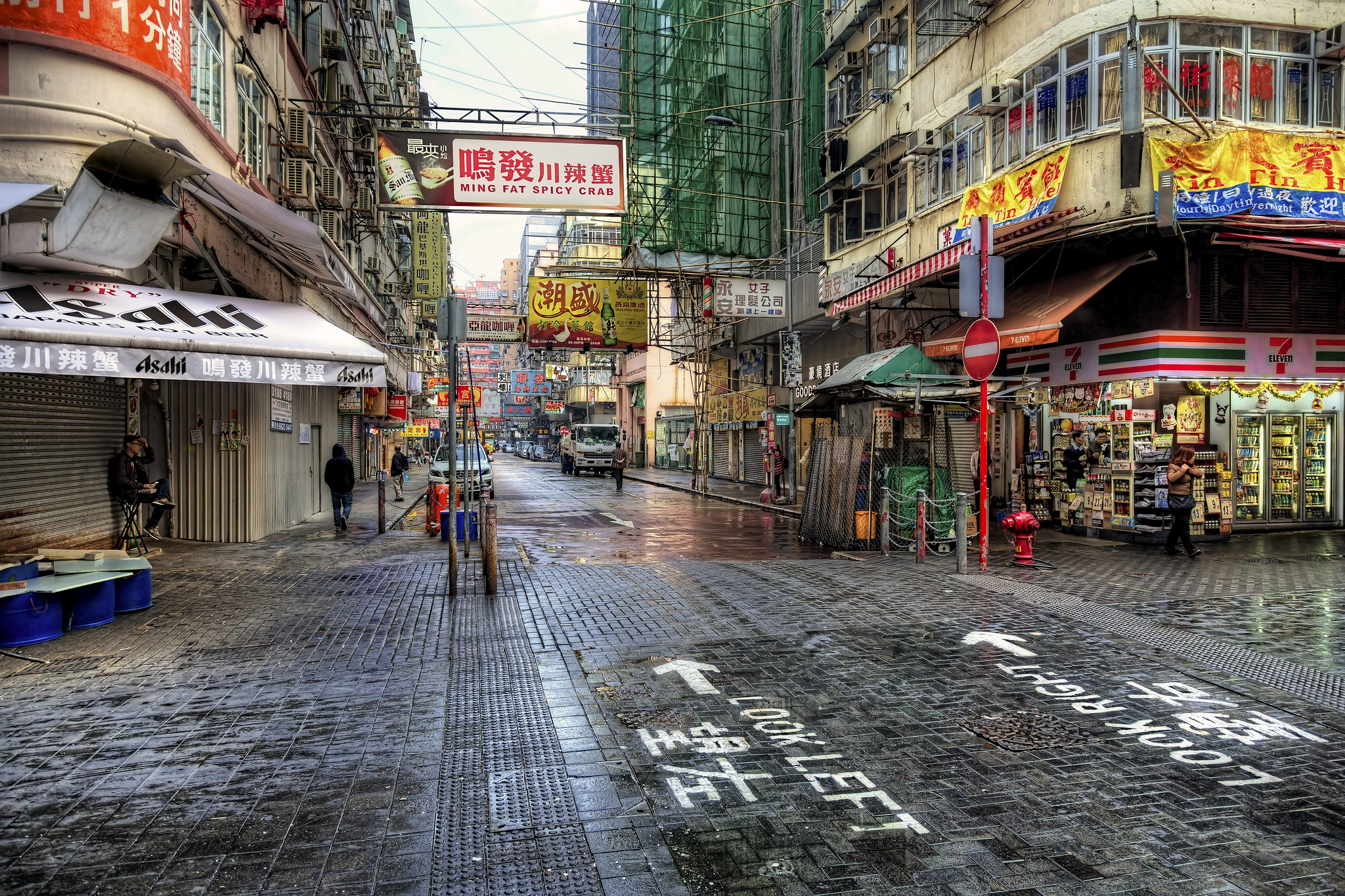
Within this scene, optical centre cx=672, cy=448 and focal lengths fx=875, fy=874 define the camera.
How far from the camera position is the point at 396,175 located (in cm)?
1573

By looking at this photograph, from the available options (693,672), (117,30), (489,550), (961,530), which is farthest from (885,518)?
(117,30)

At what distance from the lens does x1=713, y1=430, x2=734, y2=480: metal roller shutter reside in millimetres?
40438

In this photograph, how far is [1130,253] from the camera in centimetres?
1560

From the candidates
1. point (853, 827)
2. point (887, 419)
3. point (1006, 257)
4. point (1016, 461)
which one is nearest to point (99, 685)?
point (853, 827)

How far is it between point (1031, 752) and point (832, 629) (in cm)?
331

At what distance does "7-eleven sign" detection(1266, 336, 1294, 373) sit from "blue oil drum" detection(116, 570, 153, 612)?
17.4 meters

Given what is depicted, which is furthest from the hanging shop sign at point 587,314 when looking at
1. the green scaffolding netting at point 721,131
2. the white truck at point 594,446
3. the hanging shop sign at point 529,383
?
the hanging shop sign at point 529,383

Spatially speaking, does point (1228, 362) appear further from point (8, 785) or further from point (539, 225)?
point (539, 225)

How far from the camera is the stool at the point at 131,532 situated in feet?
39.1

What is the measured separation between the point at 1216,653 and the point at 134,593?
10.1 m

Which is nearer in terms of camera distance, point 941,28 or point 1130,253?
point 1130,253

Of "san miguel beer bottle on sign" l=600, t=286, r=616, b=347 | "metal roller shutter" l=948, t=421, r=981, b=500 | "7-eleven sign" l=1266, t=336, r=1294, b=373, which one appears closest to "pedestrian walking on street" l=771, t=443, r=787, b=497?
"metal roller shutter" l=948, t=421, r=981, b=500

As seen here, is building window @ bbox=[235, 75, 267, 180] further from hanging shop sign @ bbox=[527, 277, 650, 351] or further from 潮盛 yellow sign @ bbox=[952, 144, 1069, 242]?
hanging shop sign @ bbox=[527, 277, 650, 351]

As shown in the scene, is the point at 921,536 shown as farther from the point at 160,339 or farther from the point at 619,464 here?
the point at 619,464
